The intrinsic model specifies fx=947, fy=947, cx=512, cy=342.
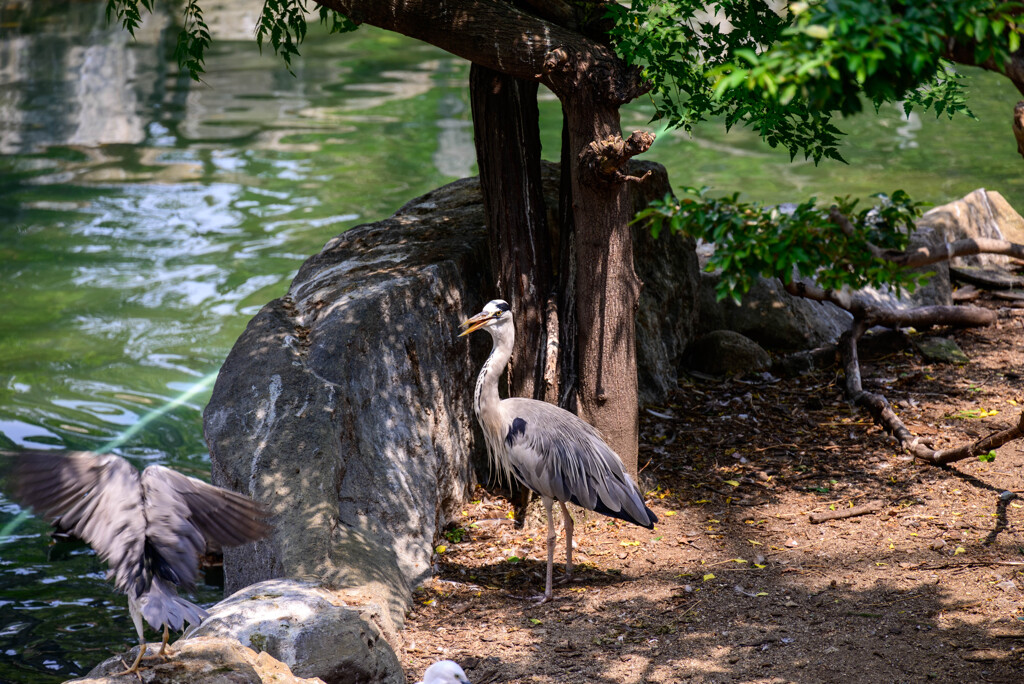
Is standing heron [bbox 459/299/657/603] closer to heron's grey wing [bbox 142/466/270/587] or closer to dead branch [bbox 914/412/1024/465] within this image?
heron's grey wing [bbox 142/466/270/587]

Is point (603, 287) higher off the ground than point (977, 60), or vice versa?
point (977, 60)

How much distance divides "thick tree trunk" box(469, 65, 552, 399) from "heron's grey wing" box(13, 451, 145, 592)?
2712mm

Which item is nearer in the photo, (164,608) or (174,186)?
(164,608)

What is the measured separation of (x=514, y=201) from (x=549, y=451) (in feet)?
5.25

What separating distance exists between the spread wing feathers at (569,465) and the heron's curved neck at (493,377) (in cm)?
9

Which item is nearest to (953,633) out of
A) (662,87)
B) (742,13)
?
(662,87)

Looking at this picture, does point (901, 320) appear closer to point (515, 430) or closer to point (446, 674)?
point (515, 430)

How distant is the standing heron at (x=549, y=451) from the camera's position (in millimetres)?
5113

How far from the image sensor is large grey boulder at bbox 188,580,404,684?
13.4 feet

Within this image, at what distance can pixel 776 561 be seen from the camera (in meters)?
5.03

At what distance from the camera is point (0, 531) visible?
23.0 ft

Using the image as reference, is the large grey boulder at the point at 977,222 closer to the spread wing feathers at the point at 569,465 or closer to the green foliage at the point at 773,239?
the spread wing feathers at the point at 569,465

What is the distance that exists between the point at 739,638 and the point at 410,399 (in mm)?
2339

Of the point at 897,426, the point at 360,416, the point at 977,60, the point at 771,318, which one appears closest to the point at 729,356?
the point at 771,318
